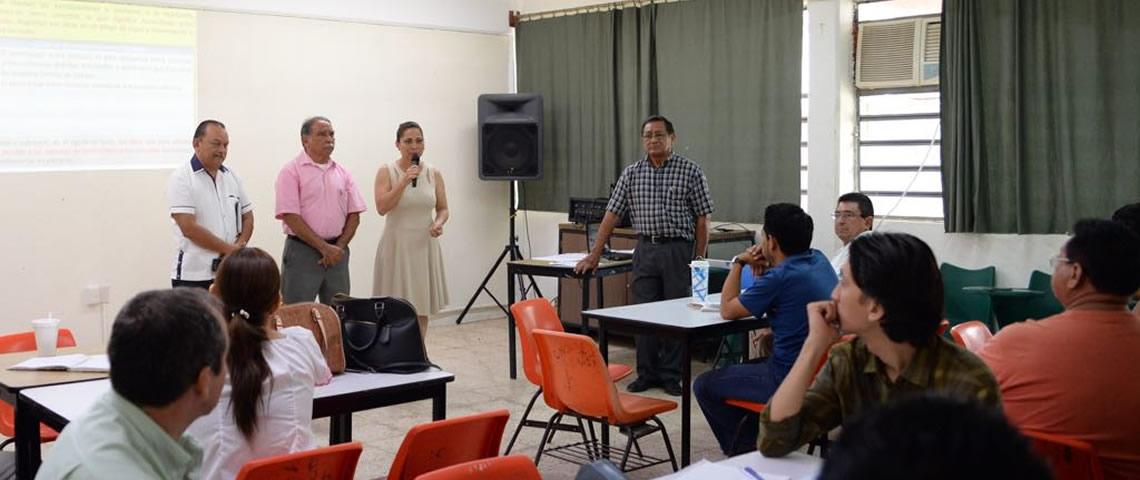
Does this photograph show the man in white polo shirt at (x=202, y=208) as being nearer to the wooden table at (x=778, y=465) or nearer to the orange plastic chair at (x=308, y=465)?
the orange plastic chair at (x=308, y=465)

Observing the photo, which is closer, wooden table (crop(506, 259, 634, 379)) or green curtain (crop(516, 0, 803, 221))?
wooden table (crop(506, 259, 634, 379))

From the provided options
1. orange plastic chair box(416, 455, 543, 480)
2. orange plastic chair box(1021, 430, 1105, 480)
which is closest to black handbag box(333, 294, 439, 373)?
orange plastic chair box(416, 455, 543, 480)

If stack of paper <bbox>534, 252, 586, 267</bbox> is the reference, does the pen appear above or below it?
below

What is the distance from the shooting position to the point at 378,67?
907 cm

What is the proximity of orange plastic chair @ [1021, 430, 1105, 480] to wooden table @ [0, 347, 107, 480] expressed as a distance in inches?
116

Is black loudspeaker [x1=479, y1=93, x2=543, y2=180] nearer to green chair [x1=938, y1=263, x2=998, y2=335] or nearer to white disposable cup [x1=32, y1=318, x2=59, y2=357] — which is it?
green chair [x1=938, y1=263, x2=998, y2=335]

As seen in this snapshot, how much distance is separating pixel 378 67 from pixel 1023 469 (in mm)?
8626

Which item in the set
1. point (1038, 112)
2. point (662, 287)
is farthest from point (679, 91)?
point (1038, 112)

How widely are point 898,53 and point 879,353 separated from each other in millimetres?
5330

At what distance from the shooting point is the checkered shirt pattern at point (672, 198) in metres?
6.86

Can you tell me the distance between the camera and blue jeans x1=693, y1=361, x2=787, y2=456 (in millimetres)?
4562

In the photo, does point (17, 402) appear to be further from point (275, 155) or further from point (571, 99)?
point (571, 99)

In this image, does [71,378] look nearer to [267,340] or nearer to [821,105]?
[267,340]

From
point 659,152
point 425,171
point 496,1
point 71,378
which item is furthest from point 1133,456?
point 496,1
